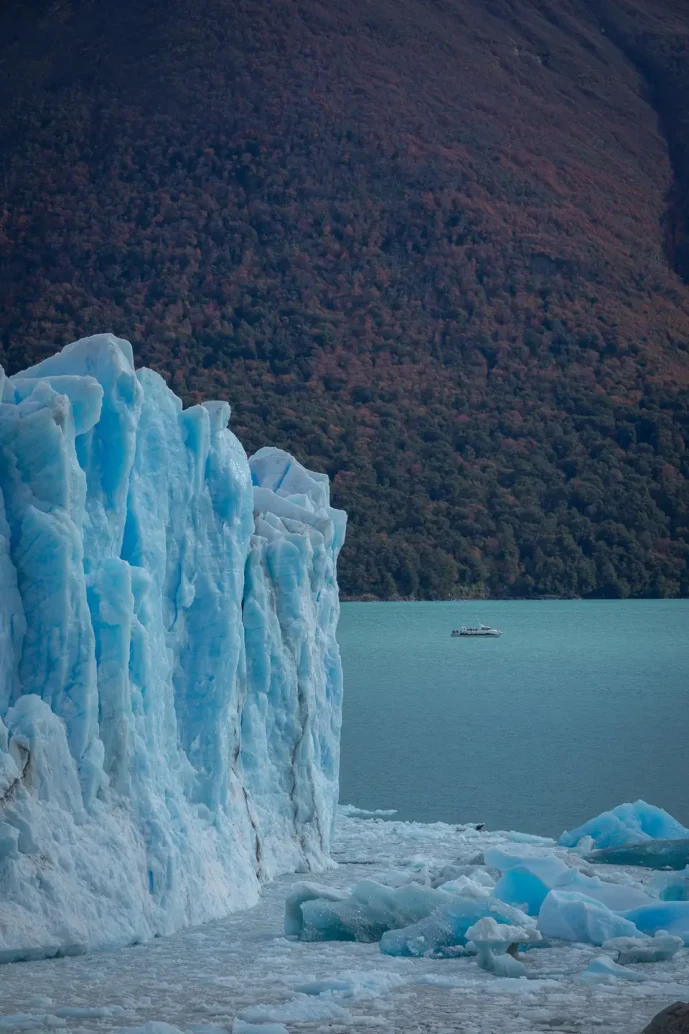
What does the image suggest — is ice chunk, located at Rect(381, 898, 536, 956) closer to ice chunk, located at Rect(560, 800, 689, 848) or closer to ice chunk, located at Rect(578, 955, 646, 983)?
ice chunk, located at Rect(578, 955, 646, 983)

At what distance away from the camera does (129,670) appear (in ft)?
33.0

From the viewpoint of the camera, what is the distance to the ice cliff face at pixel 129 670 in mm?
8836

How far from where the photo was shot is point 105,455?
10148mm

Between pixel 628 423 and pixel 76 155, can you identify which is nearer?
pixel 628 423

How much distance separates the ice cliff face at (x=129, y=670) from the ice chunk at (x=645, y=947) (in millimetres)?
2964

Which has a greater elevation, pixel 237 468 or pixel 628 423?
pixel 237 468

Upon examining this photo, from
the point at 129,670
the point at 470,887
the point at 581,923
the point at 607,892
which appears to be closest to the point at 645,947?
the point at 581,923

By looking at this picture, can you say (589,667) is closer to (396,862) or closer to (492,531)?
(492,531)

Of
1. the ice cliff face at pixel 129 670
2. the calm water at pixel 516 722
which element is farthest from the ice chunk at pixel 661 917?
the calm water at pixel 516 722

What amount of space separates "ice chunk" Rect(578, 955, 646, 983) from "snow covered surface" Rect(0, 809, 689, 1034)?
0.01 m

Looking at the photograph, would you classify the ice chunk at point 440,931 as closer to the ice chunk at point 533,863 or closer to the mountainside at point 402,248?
the ice chunk at point 533,863

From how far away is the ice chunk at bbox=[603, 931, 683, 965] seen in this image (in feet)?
30.4

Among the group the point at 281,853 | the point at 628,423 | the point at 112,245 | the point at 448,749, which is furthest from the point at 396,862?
the point at 112,245

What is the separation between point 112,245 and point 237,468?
76017mm
